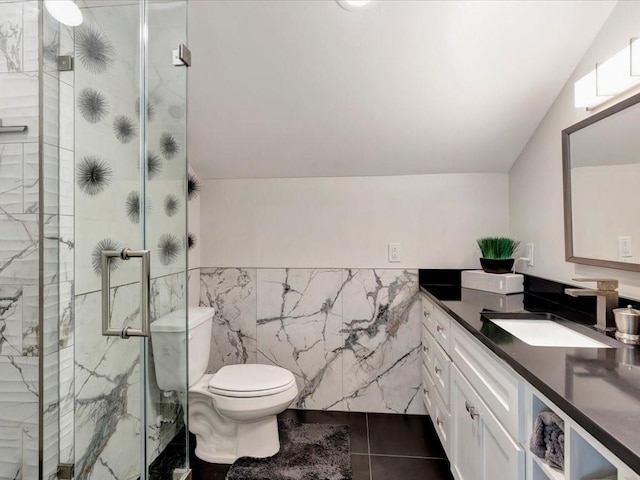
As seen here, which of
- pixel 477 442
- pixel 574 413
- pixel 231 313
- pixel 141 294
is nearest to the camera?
pixel 574 413

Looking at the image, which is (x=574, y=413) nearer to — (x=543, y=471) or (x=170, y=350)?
(x=543, y=471)

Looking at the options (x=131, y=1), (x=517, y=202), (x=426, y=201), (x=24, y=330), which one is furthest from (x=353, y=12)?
(x=24, y=330)

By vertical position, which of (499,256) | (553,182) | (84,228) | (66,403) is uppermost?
(553,182)

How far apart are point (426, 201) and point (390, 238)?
1.14 ft

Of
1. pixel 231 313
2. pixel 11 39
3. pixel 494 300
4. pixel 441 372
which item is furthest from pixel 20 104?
pixel 494 300

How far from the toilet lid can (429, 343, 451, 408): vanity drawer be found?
0.76 meters

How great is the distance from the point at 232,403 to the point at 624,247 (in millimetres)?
1812

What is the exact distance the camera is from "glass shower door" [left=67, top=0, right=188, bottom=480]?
3.94 ft

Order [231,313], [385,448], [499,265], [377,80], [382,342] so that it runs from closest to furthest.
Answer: [377,80] → [385,448] → [499,265] → [382,342] → [231,313]

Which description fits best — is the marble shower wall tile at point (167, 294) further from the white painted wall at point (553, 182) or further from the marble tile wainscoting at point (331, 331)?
the white painted wall at point (553, 182)

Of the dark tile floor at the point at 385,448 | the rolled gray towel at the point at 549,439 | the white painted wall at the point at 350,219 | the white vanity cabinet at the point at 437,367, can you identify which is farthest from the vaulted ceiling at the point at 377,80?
the dark tile floor at the point at 385,448

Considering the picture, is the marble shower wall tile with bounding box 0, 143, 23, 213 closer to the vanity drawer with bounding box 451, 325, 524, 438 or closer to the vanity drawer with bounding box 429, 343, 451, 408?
the vanity drawer with bounding box 451, 325, 524, 438

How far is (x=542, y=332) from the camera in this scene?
1456mm

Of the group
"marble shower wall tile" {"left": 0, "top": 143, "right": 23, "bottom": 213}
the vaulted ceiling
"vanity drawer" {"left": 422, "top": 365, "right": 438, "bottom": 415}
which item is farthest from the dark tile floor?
the vaulted ceiling
